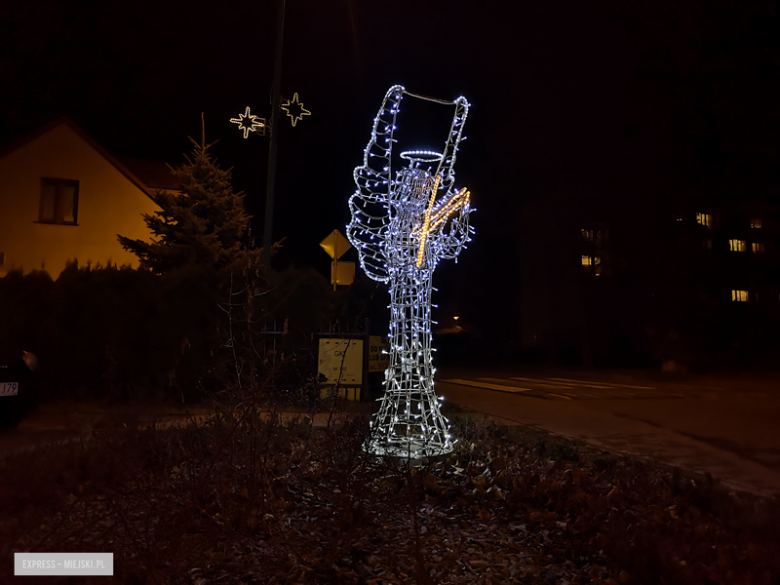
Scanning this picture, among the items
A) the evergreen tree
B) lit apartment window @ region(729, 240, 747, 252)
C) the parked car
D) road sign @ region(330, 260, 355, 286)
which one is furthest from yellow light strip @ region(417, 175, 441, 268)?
lit apartment window @ region(729, 240, 747, 252)

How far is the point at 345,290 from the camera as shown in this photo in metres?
17.7

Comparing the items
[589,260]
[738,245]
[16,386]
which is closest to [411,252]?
[16,386]

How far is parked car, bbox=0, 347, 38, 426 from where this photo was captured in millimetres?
7262

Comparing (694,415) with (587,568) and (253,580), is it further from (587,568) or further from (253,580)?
(253,580)

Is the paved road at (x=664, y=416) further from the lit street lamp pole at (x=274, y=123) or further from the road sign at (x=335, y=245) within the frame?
the lit street lamp pole at (x=274, y=123)

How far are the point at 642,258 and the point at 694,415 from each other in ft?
83.5

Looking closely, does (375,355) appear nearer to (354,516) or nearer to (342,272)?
(342,272)

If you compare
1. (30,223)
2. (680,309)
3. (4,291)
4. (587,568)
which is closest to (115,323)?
(4,291)

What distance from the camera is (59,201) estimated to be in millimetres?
17969

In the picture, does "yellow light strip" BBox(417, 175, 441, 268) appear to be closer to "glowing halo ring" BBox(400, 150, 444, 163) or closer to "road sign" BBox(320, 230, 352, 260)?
"glowing halo ring" BBox(400, 150, 444, 163)

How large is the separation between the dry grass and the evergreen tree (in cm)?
882

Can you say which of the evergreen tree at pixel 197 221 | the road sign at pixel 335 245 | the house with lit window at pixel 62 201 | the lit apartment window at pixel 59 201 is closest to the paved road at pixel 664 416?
the road sign at pixel 335 245

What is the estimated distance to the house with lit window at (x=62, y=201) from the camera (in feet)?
56.6

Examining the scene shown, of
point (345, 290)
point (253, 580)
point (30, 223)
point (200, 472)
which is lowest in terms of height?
point (253, 580)
